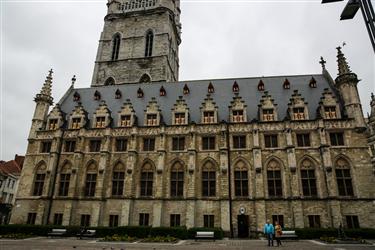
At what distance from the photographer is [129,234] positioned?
2434 cm

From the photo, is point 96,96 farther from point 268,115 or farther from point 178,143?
point 268,115

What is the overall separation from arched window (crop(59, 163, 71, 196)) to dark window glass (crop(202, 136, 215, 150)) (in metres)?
16.4

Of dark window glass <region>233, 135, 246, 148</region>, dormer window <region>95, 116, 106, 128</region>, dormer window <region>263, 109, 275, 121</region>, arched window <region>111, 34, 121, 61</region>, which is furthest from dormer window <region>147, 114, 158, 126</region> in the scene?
arched window <region>111, 34, 121, 61</region>

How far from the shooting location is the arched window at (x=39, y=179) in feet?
100

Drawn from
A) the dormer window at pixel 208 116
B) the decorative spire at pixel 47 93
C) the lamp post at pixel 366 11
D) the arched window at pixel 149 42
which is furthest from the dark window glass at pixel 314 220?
the arched window at pixel 149 42

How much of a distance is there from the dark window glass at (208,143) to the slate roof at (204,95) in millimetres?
2578

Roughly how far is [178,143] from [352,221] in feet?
61.7

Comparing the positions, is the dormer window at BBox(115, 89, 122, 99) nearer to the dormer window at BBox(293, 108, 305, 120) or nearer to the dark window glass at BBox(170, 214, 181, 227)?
the dark window glass at BBox(170, 214, 181, 227)

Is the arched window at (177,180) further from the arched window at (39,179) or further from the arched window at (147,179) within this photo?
the arched window at (39,179)

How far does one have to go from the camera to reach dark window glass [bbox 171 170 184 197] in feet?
91.1

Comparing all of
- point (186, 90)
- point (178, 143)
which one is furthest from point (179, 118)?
point (186, 90)

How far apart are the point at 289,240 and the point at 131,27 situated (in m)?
46.2

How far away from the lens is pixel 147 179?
28766mm

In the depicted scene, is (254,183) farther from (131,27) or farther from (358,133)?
(131,27)
